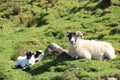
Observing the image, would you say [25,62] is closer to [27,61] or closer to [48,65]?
[27,61]

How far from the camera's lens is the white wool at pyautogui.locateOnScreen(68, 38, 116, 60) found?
15.4 metres

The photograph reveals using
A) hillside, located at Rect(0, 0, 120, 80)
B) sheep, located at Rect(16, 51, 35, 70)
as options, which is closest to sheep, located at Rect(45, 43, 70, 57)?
hillside, located at Rect(0, 0, 120, 80)

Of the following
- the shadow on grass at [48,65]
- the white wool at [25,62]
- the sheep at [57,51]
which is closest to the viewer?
the shadow on grass at [48,65]

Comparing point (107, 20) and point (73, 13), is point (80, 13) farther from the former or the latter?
point (107, 20)

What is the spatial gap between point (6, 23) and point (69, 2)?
4.64 meters

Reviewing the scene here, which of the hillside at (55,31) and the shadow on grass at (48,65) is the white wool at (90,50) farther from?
the hillside at (55,31)

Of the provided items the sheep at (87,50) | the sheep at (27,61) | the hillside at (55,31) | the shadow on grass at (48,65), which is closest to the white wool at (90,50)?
the sheep at (87,50)

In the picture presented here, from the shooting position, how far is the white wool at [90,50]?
607 inches

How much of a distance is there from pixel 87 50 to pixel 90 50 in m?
0.12

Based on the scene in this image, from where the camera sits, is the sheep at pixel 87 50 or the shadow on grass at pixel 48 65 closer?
the shadow on grass at pixel 48 65

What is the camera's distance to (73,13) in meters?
Answer: 25.3

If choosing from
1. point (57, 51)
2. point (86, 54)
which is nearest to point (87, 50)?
point (86, 54)

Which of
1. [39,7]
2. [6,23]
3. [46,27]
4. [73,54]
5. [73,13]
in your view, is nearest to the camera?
[73,54]

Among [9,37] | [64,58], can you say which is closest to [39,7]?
[9,37]
